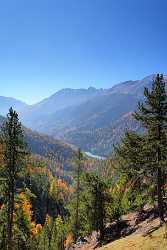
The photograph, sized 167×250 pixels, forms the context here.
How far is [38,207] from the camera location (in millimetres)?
170000

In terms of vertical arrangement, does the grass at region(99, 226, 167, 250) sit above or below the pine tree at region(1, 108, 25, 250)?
below

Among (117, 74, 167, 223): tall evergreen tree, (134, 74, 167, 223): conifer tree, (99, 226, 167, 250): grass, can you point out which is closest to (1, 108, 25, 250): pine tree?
(99, 226, 167, 250): grass

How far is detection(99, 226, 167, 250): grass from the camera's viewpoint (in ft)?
103

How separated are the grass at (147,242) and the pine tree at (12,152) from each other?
12.1 m

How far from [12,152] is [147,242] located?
16686 mm

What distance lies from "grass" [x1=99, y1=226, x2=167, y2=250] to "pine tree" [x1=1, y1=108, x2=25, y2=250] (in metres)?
12.1

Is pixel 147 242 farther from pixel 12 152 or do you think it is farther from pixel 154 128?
pixel 12 152

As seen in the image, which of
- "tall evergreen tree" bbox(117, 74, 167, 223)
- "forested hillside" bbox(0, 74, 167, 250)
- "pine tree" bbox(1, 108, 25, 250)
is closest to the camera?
"pine tree" bbox(1, 108, 25, 250)

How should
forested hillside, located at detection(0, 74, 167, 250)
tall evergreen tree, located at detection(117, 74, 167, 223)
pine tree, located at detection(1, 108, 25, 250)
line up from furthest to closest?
tall evergreen tree, located at detection(117, 74, 167, 223)
forested hillside, located at detection(0, 74, 167, 250)
pine tree, located at detection(1, 108, 25, 250)

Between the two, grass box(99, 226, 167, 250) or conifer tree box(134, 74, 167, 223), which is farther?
conifer tree box(134, 74, 167, 223)

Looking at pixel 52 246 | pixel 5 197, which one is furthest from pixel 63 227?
pixel 5 197

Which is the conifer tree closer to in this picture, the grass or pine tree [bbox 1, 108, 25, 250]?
the grass

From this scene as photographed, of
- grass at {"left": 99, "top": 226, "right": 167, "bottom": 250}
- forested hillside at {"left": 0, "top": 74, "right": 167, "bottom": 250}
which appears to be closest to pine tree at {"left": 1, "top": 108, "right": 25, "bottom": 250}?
forested hillside at {"left": 0, "top": 74, "right": 167, "bottom": 250}

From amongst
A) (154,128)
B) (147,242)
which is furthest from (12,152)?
(147,242)
